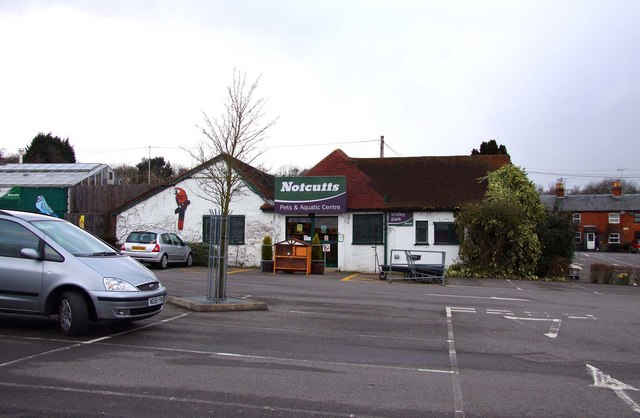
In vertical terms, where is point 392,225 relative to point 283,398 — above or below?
above

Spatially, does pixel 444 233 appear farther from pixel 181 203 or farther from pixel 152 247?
pixel 181 203

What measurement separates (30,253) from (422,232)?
1902 cm

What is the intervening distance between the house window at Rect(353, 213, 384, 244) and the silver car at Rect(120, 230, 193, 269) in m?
8.11

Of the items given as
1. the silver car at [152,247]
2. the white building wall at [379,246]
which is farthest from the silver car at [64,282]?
the white building wall at [379,246]

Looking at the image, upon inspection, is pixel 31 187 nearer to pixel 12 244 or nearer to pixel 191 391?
pixel 12 244

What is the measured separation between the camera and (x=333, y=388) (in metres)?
5.84

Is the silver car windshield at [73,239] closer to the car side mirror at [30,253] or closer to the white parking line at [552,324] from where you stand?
the car side mirror at [30,253]

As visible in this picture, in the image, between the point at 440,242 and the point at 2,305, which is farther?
the point at 440,242

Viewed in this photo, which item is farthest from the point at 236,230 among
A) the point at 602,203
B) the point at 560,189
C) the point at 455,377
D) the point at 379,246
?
the point at 602,203

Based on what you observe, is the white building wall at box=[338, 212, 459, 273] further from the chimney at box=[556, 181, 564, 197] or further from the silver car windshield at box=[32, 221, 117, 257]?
the chimney at box=[556, 181, 564, 197]

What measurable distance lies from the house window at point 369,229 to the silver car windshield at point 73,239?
54.5 ft

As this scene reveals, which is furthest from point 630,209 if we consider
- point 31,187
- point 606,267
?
point 31,187

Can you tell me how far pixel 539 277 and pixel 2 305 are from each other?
66.7 feet

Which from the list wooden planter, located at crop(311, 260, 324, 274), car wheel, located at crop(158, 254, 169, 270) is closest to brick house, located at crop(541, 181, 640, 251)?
wooden planter, located at crop(311, 260, 324, 274)
